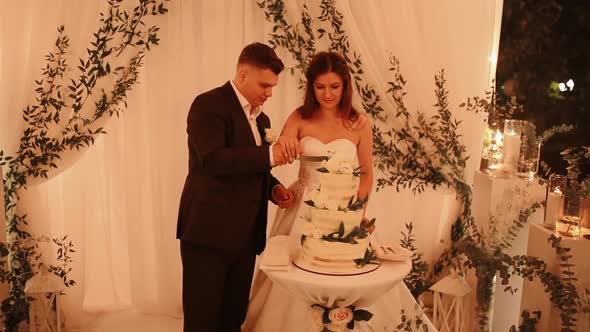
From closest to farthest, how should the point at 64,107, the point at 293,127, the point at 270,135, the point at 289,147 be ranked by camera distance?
the point at 289,147, the point at 270,135, the point at 293,127, the point at 64,107

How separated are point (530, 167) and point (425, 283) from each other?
40.4 inches

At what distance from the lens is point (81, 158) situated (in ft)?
12.0

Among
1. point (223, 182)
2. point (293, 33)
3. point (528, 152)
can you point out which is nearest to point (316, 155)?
point (223, 182)

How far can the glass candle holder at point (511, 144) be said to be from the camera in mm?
3250

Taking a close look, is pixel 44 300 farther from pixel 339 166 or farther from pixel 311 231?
pixel 339 166

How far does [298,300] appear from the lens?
2924mm

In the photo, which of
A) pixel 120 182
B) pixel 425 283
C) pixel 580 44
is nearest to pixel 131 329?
pixel 120 182

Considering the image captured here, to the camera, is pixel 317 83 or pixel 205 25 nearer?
pixel 317 83

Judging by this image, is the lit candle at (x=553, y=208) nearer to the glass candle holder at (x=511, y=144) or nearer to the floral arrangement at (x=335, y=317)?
the glass candle holder at (x=511, y=144)

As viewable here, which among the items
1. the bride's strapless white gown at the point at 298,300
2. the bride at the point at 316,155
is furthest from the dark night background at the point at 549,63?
the bride's strapless white gown at the point at 298,300

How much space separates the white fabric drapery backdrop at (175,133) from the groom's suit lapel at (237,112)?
3.56ft

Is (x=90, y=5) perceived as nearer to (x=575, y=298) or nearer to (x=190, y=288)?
(x=190, y=288)

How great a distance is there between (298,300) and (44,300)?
65.7 inches

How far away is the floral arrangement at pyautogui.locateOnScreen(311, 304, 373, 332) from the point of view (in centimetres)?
225
